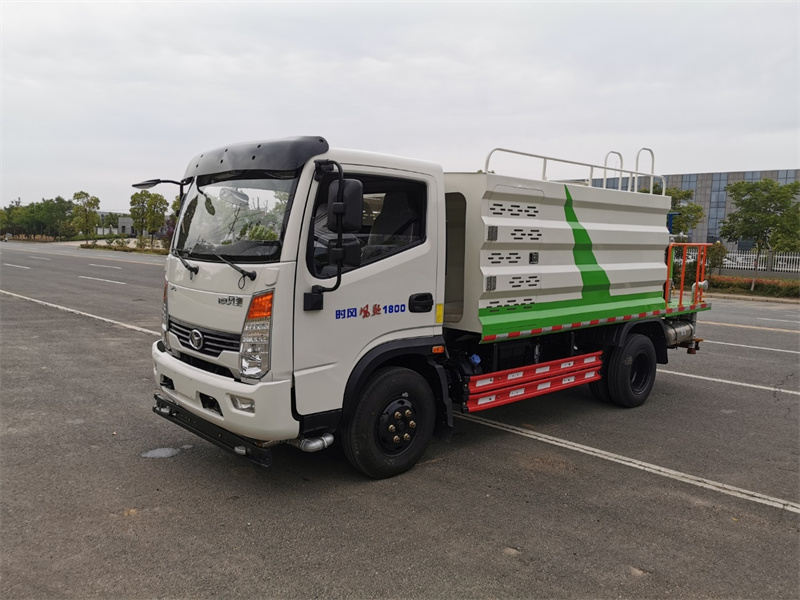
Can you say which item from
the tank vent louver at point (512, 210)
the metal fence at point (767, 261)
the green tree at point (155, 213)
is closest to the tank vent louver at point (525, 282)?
the tank vent louver at point (512, 210)

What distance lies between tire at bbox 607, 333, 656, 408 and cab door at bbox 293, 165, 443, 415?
2.88m

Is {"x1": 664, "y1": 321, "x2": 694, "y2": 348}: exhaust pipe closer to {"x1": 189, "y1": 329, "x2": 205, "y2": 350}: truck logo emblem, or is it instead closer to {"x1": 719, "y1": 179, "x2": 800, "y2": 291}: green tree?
{"x1": 189, "y1": 329, "x2": 205, "y2": 350}: truck logo emblem

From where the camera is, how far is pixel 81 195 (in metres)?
76.4

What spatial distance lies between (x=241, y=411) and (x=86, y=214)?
80.0 meters

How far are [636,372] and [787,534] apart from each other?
10.9 ft

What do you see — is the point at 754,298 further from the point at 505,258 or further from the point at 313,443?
the point at 313,443

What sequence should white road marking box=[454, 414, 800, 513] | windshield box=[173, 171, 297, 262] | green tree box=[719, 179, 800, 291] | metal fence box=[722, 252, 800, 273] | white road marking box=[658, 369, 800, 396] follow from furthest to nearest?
green tree box=[719, 179, 800, 291] → metal fence box=[722, 252, 800, 273] → white road marking box=[658, 369, 800, 396] → white road marking box=[454, 414, 800, 513] → windshield box=[173, 171, 297, 262]

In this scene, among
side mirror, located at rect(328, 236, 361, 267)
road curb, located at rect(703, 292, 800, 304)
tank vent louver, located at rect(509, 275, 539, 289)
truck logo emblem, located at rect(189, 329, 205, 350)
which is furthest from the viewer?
road curb, located at rect(703, 292, 800, 304)

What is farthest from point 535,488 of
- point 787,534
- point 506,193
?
point 506,193

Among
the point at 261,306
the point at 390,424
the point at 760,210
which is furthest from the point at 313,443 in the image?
the point at 760,210

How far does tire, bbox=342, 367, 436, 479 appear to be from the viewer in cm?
444

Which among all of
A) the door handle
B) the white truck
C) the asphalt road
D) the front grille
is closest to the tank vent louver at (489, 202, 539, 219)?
the white truck

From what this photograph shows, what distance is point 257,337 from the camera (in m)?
3.95

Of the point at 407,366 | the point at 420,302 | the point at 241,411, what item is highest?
the point at 420,302
